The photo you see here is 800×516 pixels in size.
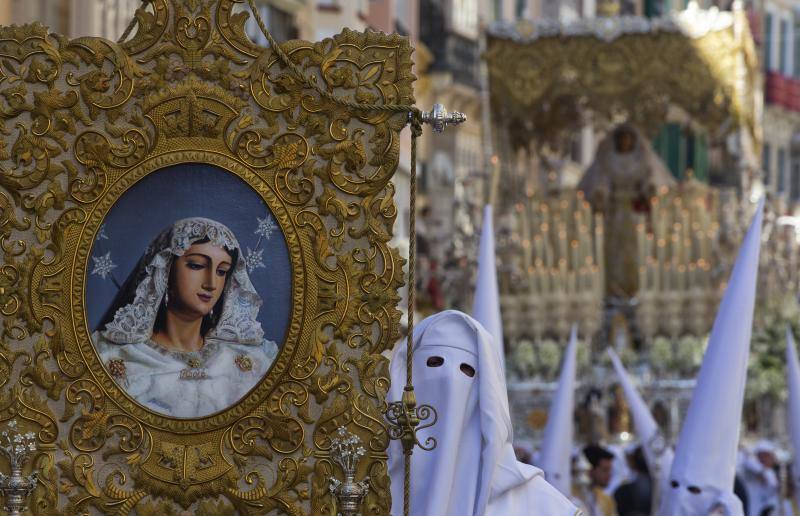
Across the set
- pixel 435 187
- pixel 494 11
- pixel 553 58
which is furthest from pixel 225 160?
pixel 494 11

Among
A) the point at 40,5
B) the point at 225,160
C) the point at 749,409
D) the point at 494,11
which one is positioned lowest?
the point at 749,409

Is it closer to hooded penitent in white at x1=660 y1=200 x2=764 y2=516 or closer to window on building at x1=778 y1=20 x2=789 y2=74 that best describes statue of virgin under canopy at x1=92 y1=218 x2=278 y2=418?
hooded penitent in white at x1=660 y1=200 x2=764 y2=516

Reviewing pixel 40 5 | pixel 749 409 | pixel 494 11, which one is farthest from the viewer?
pixel 494 11

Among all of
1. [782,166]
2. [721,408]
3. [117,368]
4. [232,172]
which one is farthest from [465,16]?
[117,368]

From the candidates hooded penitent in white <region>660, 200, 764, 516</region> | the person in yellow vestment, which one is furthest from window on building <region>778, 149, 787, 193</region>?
hooded penitent in white <region>660, 200, 764, 516</region>

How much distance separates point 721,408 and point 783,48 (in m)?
41.5

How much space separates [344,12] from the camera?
Result: 97.6 ft

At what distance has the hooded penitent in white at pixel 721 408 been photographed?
11.2 metres

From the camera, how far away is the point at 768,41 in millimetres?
50469

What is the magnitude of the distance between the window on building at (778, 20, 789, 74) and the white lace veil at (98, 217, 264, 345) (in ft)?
146

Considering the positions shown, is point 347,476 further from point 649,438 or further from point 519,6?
point 519,6

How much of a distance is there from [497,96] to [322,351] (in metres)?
17.7

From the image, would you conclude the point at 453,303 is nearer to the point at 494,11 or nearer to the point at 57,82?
the point at 57,82

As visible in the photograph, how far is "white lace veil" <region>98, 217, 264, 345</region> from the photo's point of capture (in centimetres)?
814
